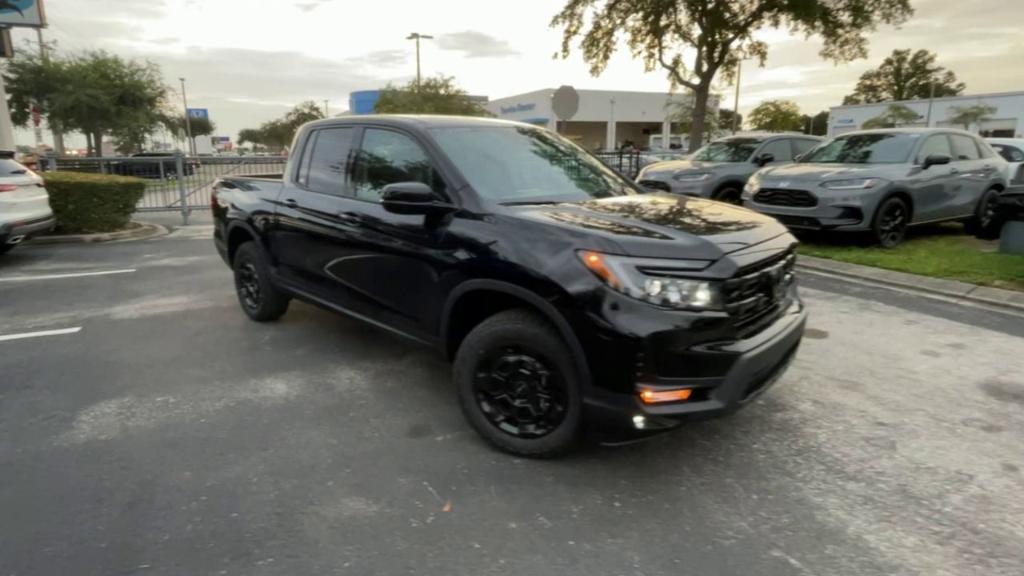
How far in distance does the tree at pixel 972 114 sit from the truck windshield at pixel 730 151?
44779 millimetres

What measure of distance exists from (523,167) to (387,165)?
88 centimetres

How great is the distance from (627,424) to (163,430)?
8.66 ft

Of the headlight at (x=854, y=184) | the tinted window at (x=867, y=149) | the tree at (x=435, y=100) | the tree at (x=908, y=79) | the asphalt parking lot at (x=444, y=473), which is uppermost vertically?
the tree at (x=908, y=79)

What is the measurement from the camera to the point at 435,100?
28.4m

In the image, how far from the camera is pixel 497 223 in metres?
3.18

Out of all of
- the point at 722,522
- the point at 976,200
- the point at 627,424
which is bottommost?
the point at 722,522

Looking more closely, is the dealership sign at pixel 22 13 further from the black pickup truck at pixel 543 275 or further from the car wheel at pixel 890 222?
the car wheel at pixel 890 222

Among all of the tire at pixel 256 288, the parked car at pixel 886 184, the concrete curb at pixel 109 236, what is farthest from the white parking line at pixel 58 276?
the parked car at pixel 886 184

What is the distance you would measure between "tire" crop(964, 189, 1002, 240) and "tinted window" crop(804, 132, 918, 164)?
1838mm

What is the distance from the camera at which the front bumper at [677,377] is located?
266cm

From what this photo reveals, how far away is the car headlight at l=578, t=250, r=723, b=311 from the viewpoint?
106 inches

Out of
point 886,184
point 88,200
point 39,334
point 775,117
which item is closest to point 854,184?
point 886,184

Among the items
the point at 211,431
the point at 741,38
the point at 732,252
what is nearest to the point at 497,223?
the point at 732,252

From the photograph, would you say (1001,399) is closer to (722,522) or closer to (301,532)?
(722,522)
